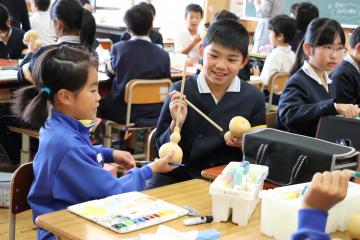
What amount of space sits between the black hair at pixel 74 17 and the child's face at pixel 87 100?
1.82 metres

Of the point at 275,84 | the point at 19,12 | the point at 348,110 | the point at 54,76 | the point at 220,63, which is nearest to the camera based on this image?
the point at 54,76

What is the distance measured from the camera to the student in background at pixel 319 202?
1.08 m

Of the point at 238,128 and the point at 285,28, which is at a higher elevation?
the point at 285,28

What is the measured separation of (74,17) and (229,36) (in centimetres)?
175

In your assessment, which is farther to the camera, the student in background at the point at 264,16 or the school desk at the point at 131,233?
the student in background at the point at 264,16

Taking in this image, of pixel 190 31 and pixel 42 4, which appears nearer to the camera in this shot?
pixel 42 4

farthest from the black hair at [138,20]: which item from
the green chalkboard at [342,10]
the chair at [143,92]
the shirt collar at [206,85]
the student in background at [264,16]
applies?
the green chalkboard at [342,10]

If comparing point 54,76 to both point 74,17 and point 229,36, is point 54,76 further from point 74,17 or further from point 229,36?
point 74,17

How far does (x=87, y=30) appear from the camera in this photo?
386cm

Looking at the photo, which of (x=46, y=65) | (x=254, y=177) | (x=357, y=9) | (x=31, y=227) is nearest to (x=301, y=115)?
(x=254, y=177)

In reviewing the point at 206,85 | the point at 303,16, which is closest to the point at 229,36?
the point at 206,85

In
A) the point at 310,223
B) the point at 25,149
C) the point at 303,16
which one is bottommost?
the point at 25,149

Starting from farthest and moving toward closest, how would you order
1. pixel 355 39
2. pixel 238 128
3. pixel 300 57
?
pixel 355 39 → pixel 300 57 → pixel 238 128

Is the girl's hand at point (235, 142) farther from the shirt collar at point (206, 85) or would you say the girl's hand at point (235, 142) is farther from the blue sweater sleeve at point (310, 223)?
the blue sweater sleeve at point (310, 223)
